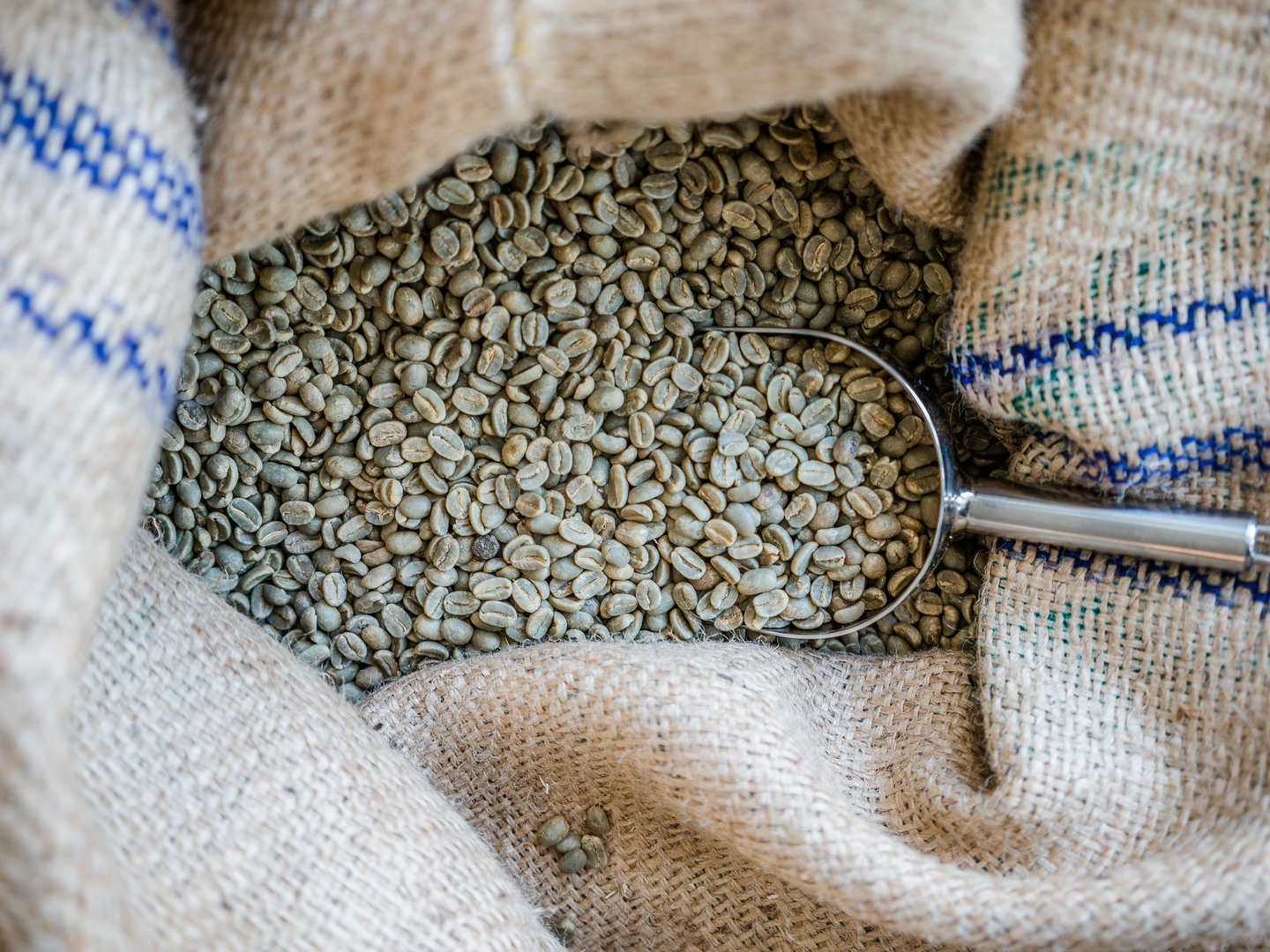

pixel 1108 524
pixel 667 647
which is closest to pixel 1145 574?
pixel 1108 524

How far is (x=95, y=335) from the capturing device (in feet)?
2.82

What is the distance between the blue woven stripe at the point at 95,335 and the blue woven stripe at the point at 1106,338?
0.84 m

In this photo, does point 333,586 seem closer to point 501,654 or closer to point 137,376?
point 501,654

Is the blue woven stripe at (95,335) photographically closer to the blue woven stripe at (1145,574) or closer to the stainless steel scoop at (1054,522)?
the stainless steel scoop at (1054,522)

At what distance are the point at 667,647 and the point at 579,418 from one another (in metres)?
0.31

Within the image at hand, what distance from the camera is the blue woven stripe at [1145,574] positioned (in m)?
1.08

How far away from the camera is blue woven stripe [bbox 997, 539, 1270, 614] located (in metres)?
1.08

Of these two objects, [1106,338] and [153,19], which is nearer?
[153,19]

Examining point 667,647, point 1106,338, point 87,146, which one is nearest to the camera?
point 87,146

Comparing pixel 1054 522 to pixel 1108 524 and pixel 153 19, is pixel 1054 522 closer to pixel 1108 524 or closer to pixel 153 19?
pixel 1108 524

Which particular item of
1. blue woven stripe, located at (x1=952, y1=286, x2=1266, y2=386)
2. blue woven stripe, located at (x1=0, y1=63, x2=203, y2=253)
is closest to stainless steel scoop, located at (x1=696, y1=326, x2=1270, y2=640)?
blue woven stripe, located at (x1=952, y1=286, x2=1266, y2=386)

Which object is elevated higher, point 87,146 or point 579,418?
point 87,146

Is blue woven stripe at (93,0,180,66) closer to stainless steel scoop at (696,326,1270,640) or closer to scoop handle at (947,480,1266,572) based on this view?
stainless steel scoop at (696,326,1270,640)

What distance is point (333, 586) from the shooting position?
1299 millimetres
